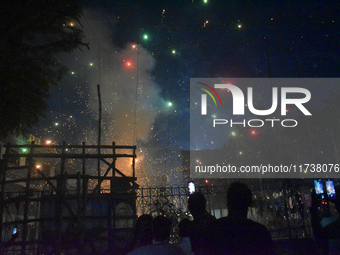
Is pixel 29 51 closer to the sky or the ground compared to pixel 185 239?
closer to the sky

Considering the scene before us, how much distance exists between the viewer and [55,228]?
34.1 ft

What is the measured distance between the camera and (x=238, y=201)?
2574 mm

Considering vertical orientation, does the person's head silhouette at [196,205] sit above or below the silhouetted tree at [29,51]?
below

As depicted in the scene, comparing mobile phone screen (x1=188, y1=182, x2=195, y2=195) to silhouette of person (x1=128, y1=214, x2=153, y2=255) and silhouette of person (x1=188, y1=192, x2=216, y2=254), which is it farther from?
silhouette of person (x1=128, y1=214, x2=153, y2=255)

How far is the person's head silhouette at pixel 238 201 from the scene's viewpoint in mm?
2545

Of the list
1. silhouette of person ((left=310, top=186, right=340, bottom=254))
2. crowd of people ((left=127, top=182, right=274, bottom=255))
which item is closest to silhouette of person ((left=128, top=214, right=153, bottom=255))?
crowd of people ((left=127, top=182, right=274, bottom=255))

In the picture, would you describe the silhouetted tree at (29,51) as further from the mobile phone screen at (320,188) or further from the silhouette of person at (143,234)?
the mobile phone screen at (320,188)

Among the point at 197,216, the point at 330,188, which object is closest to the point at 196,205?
the point at 197,216

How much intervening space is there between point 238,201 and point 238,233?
12.5 inches

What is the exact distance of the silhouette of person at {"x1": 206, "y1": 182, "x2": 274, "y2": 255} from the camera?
7.60 ft

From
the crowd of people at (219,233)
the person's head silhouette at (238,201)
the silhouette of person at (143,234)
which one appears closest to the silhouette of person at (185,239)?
the crowd of people at (219,233)

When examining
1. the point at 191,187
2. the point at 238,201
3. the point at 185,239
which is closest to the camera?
the point at 238,201

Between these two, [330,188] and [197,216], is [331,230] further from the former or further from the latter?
[330,188]

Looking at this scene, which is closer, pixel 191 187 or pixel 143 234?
pixel 143 234
